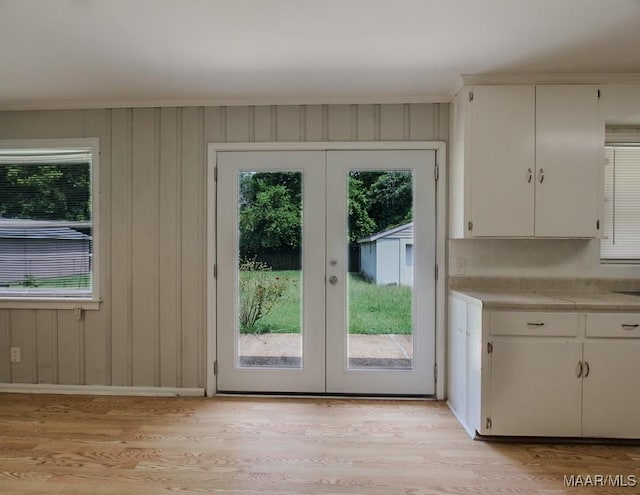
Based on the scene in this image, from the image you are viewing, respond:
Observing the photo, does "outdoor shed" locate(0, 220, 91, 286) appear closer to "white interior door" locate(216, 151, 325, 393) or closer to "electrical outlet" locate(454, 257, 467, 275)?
"white interior door" locate(216, 151, 325, 393)

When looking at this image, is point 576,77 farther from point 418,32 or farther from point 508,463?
point 508,463

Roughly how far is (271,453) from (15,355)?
230 cm

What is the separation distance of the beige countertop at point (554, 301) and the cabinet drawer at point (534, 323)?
40 mm

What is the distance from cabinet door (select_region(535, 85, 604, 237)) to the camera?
2.37 metres

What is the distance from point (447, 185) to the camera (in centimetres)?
275

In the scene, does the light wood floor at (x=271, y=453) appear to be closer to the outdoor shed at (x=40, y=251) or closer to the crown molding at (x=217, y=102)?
the outdoor shed at (x=40, y=251)

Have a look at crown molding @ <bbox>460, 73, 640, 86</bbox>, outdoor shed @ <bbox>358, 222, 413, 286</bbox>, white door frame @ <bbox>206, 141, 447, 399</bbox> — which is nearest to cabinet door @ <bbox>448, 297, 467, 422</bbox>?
white door frame @ <bbox>206, 141, 447, 399</bbox>

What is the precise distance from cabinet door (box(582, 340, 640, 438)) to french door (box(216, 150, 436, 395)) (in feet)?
3.16

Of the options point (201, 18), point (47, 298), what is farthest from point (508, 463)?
point (47, 298)

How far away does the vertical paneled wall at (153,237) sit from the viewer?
2832 millimetres

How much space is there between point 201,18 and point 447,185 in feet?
6.27

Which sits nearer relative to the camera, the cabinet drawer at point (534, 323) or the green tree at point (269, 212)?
the cabinet drawer at point (534, 323)

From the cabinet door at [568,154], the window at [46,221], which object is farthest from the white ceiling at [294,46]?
the window at [46,221]

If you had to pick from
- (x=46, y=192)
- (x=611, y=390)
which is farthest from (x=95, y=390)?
(x=611, y=390)
